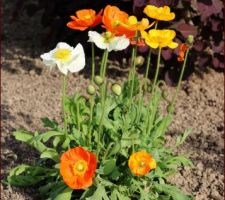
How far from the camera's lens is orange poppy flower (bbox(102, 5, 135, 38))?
242 cm

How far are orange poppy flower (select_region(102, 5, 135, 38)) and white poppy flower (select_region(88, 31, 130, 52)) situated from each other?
0.02 m

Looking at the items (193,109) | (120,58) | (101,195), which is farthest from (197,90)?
(101,195)

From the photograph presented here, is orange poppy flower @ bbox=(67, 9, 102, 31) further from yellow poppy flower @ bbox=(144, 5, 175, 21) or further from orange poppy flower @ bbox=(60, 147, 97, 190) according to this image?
orange poppy flower @ bbox=(60, 147, 97, 190)

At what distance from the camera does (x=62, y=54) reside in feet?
7.91

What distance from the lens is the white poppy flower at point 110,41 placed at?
2.41 m

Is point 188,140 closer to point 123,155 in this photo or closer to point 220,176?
point 220,176

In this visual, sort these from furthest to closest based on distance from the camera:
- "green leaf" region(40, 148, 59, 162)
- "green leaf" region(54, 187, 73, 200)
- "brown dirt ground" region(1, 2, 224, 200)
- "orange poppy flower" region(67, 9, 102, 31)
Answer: "brown dirt ground" region(1, 2, 224, 200) → "green leaf" region(40, 148, 59, 162) → "green leaf" region(54, 187, 73, 200) → "orange poppy flower" region(67, 9, 102, 31)

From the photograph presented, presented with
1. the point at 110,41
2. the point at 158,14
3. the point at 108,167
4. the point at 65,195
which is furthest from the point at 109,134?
the point at 158,14

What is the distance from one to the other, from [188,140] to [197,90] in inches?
26.6

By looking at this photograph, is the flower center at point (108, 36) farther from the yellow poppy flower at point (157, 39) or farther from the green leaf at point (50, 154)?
the green leaf at point (50, 154)

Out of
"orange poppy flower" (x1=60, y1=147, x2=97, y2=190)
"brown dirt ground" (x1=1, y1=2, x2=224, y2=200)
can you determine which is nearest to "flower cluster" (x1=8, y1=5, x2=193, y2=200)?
"orange poppy flower" (x1=60, y1=147, x2=97, y2=190)

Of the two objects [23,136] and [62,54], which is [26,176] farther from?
[62,54]

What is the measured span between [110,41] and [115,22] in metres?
0.08

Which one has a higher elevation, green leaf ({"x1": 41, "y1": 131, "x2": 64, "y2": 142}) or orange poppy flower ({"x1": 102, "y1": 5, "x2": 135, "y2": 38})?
orange poppy flower ({"x1": 102, "y1": 5, "x2": 135, "y2": 38})
